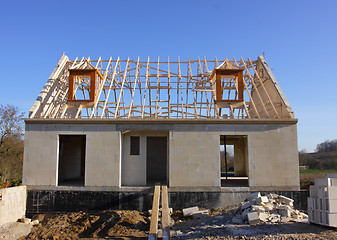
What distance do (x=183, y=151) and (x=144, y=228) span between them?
3.72 m

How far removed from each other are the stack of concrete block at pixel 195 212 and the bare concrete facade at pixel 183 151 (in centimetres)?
100

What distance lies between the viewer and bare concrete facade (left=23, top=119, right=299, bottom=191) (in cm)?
1285

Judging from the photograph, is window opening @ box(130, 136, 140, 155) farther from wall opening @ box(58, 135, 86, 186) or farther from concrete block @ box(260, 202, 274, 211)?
concrete block @ box(260, 202, 274, 211)

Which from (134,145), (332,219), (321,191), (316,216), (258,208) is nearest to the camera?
(332,219)

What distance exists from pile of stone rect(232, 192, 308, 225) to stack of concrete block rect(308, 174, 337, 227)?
3.43 ft

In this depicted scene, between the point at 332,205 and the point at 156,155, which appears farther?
the point at 156,155

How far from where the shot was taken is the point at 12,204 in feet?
39.1

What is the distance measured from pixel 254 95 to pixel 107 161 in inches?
437

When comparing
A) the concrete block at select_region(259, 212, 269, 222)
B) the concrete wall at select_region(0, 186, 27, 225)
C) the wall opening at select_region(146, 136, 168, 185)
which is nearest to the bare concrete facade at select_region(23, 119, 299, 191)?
the concrete wall at select_region(0, 186, 27, 225)

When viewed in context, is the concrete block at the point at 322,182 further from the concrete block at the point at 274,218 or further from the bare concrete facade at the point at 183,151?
the bare concrete facade at the point at 183,151

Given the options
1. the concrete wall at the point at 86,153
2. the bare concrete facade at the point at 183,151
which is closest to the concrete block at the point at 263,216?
Result: the bare concrete facade at the point at 183,151

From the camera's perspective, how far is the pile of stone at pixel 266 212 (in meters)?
9.65

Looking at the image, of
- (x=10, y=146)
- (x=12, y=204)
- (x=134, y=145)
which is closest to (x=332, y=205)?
(x=134, y=145)

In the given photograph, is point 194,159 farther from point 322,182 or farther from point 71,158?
point 71,158
